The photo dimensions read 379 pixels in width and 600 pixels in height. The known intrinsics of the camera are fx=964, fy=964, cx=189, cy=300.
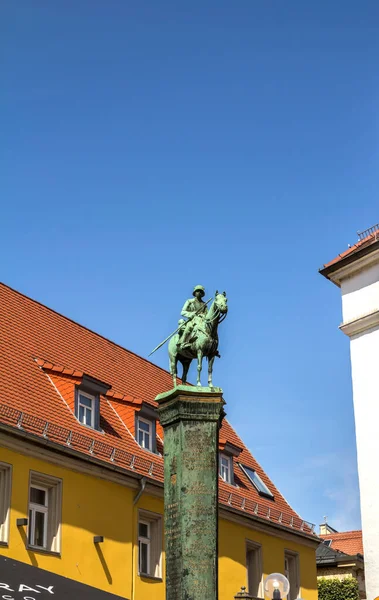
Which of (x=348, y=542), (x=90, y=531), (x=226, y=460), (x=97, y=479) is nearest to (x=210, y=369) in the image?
(x=90, y=531)

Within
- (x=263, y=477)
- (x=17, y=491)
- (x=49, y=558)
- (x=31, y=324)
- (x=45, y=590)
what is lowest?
(x=45, y=590)

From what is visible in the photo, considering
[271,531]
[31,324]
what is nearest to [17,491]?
[31,324]

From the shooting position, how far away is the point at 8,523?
61.6 ft

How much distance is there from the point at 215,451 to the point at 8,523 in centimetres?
737

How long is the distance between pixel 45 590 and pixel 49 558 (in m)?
7.55

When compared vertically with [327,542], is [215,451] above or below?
below

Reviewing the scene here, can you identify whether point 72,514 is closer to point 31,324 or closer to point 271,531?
point 31,324

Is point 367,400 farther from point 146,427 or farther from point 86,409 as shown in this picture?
point 86,409

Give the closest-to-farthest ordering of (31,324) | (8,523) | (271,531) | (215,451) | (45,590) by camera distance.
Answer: (45,590) < (215,451) < (8,523) < (31,324) < (271,531)

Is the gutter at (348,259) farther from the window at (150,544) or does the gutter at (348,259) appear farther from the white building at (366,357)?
the window at (150,544)

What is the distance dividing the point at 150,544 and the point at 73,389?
4110mm

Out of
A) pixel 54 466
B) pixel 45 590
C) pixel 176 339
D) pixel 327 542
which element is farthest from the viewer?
pixel 327 542

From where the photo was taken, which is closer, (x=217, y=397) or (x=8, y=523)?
(x=217, y=397)

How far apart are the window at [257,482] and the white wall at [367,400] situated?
260 inches
